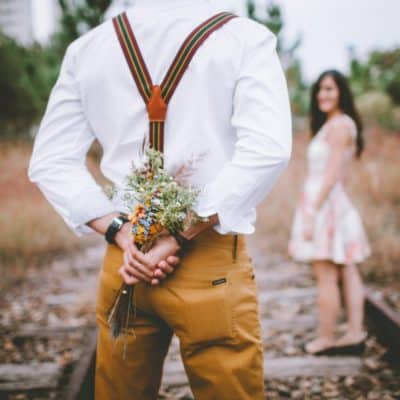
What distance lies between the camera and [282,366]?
321 centimetres

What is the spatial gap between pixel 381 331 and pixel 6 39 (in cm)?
959

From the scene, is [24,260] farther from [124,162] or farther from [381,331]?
[124,162]

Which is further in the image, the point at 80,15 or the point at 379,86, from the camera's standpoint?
the point at 379,86

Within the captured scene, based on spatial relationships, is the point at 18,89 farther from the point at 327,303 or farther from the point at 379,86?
the point at 379,86

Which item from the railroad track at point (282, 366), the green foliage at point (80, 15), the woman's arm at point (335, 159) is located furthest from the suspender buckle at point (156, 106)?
the green foliage at point (80, 15)

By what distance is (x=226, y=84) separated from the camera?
57.1 inches

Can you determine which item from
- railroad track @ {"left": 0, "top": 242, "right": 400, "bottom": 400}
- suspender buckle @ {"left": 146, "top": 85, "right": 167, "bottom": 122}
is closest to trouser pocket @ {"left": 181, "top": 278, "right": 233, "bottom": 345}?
suspender buckle @ {"left": 146, "top": 85, "right": 167, "bottom": 122}

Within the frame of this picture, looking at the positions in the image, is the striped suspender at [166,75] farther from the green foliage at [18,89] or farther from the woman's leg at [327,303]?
the green foliage at [18,89]

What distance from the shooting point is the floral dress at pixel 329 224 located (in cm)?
332

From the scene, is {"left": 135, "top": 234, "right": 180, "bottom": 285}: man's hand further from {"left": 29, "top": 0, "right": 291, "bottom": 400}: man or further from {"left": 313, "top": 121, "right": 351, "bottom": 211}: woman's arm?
{"left": 313, "top": 121, "right": 351, "bottom": 211}: woman's arm

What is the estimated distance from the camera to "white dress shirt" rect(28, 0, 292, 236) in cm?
141

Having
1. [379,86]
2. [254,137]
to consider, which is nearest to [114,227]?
[254,137]

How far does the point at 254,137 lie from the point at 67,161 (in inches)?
29.0

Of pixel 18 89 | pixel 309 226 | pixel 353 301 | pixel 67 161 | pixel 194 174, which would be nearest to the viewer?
pixel 194 174
